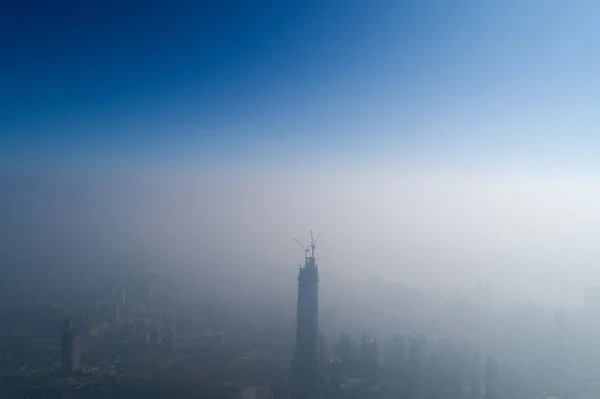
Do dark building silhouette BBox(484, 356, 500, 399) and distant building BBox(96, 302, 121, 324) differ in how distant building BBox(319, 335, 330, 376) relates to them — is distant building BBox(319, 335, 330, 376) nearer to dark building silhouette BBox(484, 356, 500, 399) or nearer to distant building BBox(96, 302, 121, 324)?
dark building silhouette BBox(484, 356, 500, 399)

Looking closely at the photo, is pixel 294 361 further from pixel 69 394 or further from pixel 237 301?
pixel 237 301

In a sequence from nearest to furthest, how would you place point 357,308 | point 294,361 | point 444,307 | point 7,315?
point 294,361 → point 7,315 → point 357,308 → point 444,307

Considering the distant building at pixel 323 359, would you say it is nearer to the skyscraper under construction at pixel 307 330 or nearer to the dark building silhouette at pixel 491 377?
the skyscraper under construction at pixel 307 330

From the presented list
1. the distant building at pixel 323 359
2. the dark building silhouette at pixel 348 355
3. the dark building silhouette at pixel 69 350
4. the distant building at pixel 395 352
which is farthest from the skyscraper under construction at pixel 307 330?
the dark building silhouette at pixel 69 350

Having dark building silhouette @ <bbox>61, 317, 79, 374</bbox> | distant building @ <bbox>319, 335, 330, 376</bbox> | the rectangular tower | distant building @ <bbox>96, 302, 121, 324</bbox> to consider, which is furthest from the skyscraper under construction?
distant building @ <bbox>96, 302, 121, 324</bbox>

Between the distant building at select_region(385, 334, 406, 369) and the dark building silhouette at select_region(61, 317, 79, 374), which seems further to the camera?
the distant building at select_region(385, 334, 406, 369)

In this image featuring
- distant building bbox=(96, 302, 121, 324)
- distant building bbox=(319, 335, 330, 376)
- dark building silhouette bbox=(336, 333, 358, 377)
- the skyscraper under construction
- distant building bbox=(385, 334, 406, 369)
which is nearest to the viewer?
the skyscraper under construction

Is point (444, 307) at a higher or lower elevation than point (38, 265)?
lower

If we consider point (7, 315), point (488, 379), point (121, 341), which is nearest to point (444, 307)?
point (488, 379)
